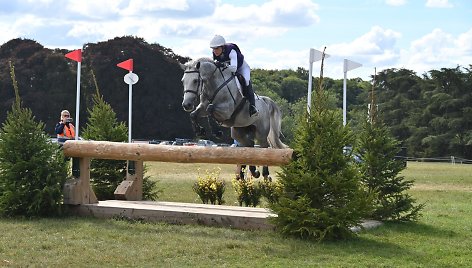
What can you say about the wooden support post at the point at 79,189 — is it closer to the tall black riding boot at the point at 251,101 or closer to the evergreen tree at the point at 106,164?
the evergreen tree at the point at 106,164

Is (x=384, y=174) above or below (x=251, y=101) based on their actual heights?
below

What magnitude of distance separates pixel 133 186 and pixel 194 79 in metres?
2.89

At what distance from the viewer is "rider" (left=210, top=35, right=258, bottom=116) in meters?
9.02

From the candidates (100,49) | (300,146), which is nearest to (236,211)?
(300,146)

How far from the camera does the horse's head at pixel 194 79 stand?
28.3 ft

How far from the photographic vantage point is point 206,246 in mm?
7340

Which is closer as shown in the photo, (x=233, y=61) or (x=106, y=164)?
(x=233, y=61)

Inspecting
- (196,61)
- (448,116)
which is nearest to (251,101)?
(196,61)

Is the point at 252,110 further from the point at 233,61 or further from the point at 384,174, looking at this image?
the point at 384,174

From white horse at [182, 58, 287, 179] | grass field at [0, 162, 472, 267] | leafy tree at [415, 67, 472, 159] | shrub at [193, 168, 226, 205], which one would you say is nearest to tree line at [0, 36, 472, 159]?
leafy tree at [415, 67, 472, 159]

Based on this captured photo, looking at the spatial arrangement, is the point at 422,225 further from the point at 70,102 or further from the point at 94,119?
the point at 70,102

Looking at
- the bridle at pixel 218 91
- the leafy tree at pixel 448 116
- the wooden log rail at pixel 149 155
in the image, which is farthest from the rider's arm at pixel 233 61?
the leafy tree at pixel 448 116

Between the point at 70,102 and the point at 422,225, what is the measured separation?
3726 centimetres

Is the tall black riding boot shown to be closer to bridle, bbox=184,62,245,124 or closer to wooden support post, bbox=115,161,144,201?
bridle, bbox=184,62,245,124
